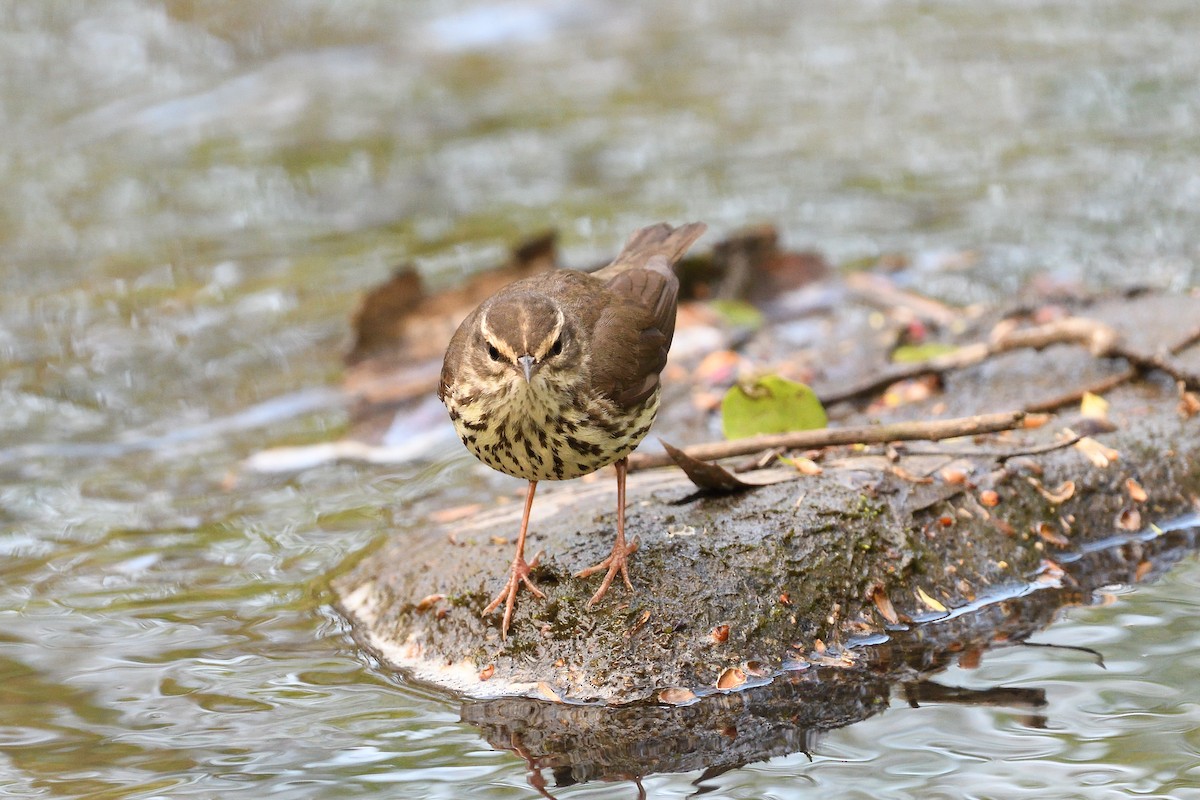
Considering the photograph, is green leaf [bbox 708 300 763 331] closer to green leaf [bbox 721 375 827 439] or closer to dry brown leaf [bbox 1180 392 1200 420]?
green leaf [bbox 721 375 827 439]

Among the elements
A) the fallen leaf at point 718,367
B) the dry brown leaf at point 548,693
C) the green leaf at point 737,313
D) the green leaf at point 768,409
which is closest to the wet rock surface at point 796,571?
the dry brown leaf at point 548,693

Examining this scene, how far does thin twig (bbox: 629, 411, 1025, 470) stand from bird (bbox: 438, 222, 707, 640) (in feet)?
1.82

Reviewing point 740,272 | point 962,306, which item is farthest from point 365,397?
point 962,306

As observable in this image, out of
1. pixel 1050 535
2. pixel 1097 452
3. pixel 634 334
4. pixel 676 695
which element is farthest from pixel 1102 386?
pixel 676 695

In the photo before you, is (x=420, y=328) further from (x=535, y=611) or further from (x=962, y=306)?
(x=535, y=611)

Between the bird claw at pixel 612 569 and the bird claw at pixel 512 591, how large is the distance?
16cm

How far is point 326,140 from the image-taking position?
42.7 ft

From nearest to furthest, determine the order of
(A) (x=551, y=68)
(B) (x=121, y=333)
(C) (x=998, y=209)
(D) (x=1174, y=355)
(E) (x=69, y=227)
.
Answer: (D) (x=1174, y=355), (B) (x=121, y=333), (C) (x=998, y=209), (E) (x=69, y=227), (A) (x=551, y=68)

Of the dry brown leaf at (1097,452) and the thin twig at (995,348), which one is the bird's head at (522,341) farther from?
the dry brown leaf at (1097,452)

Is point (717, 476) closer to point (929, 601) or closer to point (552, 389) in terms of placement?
point (552, 389)

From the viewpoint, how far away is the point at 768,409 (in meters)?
5.66

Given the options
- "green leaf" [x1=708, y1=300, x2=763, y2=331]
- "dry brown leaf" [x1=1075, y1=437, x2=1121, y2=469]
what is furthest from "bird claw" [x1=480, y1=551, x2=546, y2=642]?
"green leaf" [x1=708, y1=300, x2=763, y2=331]

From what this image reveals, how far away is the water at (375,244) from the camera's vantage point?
444 centimetres

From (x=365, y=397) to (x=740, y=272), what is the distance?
2.39 metres
